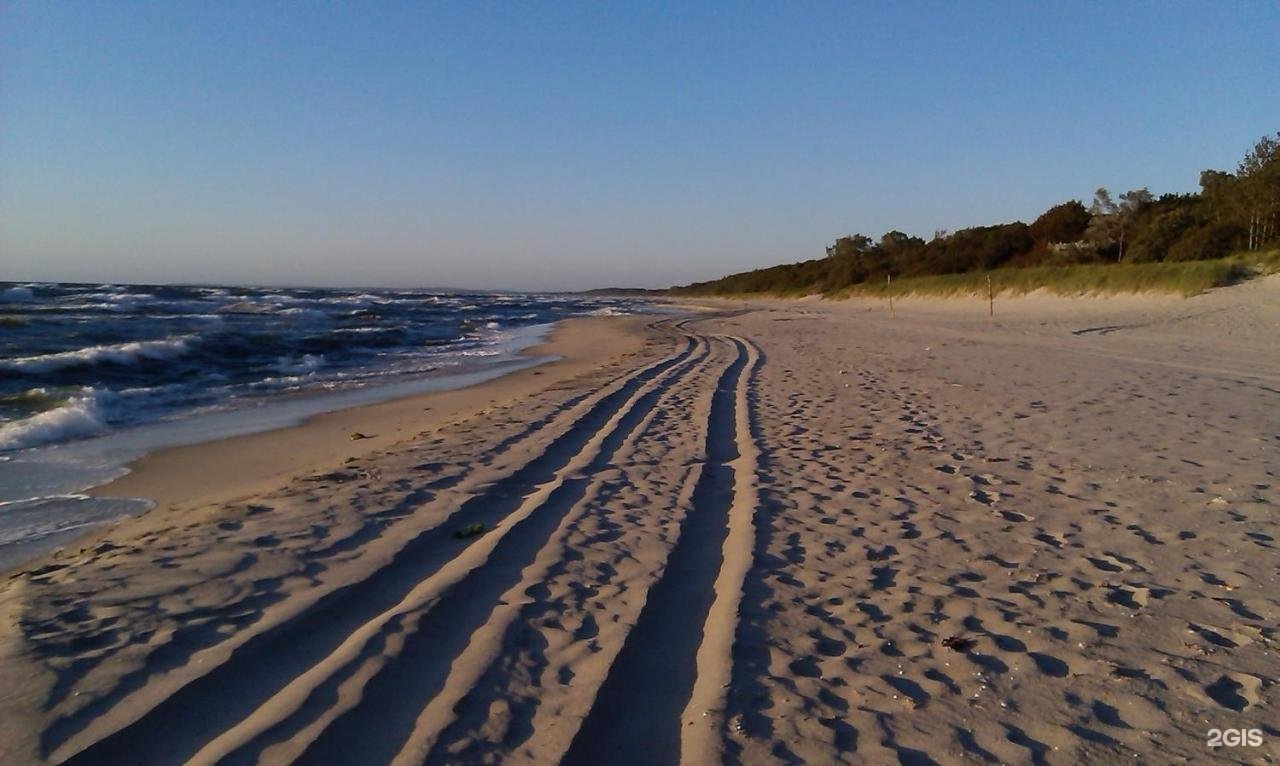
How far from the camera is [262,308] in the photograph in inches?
1670

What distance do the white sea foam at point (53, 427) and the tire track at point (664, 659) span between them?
326 inches

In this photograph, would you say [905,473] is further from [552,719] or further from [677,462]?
[552,719]

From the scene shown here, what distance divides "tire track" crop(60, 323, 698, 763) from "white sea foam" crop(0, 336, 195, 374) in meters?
14.6

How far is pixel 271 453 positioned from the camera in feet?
27.6

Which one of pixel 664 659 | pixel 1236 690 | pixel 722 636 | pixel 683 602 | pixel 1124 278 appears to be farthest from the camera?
pixel 1124 278

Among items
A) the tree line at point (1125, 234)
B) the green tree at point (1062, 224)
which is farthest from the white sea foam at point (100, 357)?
the green tree at point (1062, 224)

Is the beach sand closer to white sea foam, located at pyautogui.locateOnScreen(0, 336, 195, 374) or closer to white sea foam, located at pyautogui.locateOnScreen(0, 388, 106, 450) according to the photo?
white sea foam, located at pyautogui.locateOnScreen(0, 388, 106, 450)

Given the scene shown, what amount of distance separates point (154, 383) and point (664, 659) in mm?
14824

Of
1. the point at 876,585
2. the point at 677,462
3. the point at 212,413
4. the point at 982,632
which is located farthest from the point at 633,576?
the point at 212,413

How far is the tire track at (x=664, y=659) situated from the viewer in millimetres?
2707

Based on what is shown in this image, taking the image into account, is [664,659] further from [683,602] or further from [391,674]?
[391,674]

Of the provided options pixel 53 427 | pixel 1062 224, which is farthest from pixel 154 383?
pixel 1062 224

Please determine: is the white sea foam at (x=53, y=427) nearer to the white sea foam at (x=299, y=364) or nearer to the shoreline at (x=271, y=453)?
the shoreline at (x=271, y=453)

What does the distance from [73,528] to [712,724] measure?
531 centimetres
